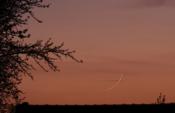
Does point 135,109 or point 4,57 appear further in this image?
point 4,57

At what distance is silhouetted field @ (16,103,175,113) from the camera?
866 inches

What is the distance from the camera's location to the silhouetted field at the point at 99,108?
22.0 meters

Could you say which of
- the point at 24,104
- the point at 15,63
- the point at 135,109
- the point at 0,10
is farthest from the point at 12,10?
the point at 135,109

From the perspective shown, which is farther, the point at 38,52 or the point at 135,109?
the point at 38,52

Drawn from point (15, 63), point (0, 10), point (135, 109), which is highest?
point (0, 10)

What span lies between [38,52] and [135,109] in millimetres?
5292

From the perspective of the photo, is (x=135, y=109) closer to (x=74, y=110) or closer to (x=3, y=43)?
(x=74, y=110)

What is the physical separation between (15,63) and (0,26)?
1698 mm

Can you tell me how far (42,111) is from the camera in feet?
83.3

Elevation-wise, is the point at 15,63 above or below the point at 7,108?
above

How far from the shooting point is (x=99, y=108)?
24.0 metres

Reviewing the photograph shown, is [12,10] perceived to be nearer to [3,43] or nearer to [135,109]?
[3,43]

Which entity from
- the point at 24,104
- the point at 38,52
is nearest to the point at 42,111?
the point at 24,104

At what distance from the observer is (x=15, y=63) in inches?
1034
